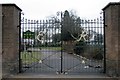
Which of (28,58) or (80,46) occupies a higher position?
(80,46)

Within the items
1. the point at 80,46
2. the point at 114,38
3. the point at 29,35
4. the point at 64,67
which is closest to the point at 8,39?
the point at 29,35

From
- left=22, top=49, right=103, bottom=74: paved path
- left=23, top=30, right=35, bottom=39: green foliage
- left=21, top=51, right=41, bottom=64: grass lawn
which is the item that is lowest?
left=22, top=49, right=103, bottom=74: paved path

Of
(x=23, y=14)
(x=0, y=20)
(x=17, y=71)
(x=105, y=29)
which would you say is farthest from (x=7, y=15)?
(x=105, y=29)

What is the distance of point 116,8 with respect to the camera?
11453 millimetres

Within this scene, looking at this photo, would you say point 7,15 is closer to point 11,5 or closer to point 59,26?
point 11,5

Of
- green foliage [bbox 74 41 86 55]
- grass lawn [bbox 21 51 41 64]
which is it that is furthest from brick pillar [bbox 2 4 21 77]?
green foliage [bbox 74 41 86 55]

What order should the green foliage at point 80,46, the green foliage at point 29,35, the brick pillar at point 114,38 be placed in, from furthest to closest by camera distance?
the green foliage at point 80,46 < the green foliage at point 29,35 < the brick pillar at point 114,38

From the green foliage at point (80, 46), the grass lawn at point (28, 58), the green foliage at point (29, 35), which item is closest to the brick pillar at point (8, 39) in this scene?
the green foliage at point (29, 35)

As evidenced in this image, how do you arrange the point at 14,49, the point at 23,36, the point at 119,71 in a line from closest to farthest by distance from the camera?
the point at 119,71 → the point at 14,49 → the point at 23,36

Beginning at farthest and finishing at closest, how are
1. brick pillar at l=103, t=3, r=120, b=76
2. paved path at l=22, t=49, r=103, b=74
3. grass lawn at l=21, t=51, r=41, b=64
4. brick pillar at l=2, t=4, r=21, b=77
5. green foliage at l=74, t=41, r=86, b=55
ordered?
1. green foliage at l=74, t=41, r=86, b=55
2. grass lawn at l=21, t=51, r=41, b=64
3. paved path at l=22, t=49, r=103, b=74
4. brick pillar at l=2, t=4, r=21, b=77
5. brick pillar at l=103, t=3, r=120, b=76

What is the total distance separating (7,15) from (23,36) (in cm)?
154

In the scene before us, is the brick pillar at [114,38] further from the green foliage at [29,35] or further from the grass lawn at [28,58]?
the grass lawn at [28,58]

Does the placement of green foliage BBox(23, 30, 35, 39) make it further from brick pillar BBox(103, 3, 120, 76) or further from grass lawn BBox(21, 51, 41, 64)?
brick pillar BBox(103, 3, 120, 76)

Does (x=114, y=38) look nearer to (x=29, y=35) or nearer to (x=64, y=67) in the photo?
(x=29, y=35)
